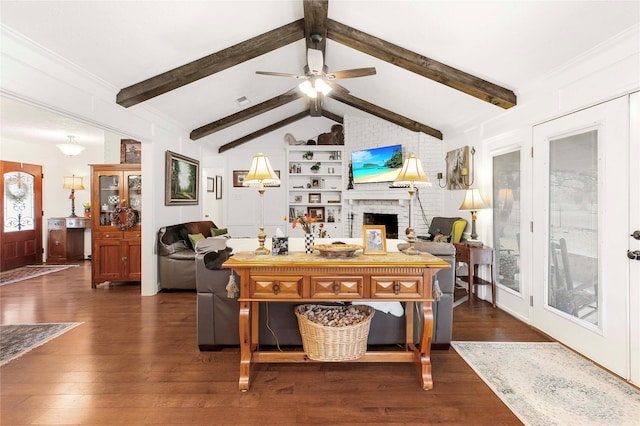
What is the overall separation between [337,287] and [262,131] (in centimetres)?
588

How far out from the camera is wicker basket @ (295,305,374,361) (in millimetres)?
2094

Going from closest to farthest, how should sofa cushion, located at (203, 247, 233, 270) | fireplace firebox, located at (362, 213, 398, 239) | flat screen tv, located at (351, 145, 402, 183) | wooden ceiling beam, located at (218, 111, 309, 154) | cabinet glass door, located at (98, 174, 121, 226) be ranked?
sofa cushion, located at (203, 247, 233, 270) < cabinet glass door, located at (98, 174, 121, 226) < flat screen tv, located at (351, 145, 402, 183) < fireplace firebox, located at (362, 213, 398, 239) < wooden ceiling beam, located at (218, 111, 309, 154)

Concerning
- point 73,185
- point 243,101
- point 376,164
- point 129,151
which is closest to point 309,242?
point 243,101

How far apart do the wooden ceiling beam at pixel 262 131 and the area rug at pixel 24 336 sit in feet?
16.0

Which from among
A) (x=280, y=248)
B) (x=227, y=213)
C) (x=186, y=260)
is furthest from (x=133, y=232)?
(x=280, y=248)

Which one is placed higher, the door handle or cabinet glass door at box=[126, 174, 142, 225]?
cabinet glass door at box=[126, 174, 142, 225]

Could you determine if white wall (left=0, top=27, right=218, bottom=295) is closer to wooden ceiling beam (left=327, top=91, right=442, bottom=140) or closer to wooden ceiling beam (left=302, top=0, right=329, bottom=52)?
wooden ceiling beam (left=302, top=0, right=329, bottom=52)

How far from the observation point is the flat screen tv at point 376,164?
5832mm

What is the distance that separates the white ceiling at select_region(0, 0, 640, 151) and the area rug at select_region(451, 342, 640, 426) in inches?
98.6

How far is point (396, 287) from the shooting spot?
2.07 meters

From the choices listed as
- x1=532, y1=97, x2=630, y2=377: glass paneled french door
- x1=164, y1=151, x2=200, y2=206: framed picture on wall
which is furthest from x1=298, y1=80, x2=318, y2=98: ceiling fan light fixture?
x1=164, y1=151, x2=200, y2=206: framed picture on wall

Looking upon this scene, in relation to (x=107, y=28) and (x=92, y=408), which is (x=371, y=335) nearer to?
(x=92, y=408)

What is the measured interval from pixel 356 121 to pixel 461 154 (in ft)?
8.72

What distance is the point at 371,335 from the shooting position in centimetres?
257
